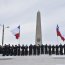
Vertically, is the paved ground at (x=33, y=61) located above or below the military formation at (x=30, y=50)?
below

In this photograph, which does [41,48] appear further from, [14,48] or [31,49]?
[14,48]

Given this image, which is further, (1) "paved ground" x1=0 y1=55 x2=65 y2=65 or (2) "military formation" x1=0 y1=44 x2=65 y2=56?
(2) "military formation" x1=0 y1=44 x2=65 y2=56

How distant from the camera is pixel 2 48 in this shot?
23.7 m

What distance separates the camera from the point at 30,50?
936 inches

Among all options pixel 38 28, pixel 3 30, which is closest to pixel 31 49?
pixel 3 30

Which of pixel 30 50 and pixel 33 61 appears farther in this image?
pixel 30 50

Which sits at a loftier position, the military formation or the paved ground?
the military formation

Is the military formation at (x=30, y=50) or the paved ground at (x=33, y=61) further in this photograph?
the military formation at (x=30, y=50)

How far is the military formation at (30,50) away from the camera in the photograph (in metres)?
23.6

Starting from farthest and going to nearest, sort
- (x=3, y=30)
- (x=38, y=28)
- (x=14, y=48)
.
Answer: (x=38, y=28) → (x=3, y=30) → (x=14, y=48)

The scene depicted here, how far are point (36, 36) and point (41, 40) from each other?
4.16 feet

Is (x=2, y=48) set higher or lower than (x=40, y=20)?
lower

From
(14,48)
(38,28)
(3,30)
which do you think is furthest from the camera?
(38,28)

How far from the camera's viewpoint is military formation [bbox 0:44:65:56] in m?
23.6
